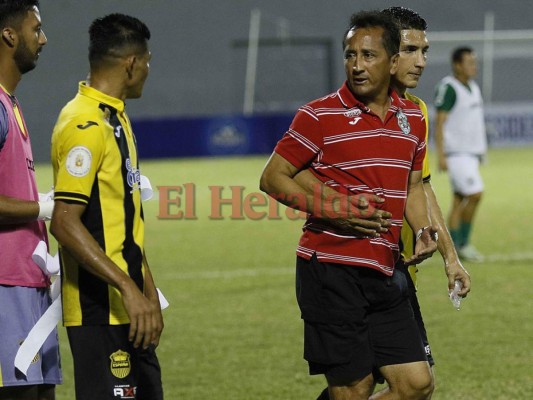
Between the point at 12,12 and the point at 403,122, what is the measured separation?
1727 millimetres

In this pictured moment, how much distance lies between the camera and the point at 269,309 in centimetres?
911

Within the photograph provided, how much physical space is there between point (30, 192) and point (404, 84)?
207cm

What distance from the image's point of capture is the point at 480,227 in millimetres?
14859

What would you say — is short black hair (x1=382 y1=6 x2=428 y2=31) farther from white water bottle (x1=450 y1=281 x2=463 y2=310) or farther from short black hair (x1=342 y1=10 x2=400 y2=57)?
white water bottle (x1=450 y1=281 x2=463 y2=310)

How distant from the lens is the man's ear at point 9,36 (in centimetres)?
429

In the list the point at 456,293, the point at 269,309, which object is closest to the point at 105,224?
the point at 456,293

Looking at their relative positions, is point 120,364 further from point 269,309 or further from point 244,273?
point 244,273

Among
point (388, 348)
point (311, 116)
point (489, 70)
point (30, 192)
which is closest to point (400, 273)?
point (388, 348)

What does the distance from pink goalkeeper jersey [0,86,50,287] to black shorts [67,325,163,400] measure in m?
0.43

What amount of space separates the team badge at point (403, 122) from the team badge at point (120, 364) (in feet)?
5.23

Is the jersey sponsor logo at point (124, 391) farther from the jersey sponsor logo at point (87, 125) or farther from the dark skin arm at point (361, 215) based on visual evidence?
the dark skin arm at point (361, 215)

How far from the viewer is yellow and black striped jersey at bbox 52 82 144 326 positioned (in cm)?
381

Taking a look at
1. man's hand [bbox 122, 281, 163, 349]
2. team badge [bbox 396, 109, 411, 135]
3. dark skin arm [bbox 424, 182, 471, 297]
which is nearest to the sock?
dark skin arm [bbox 424, 182, 471, 297]

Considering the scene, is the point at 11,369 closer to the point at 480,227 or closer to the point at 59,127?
the point at 59,127
